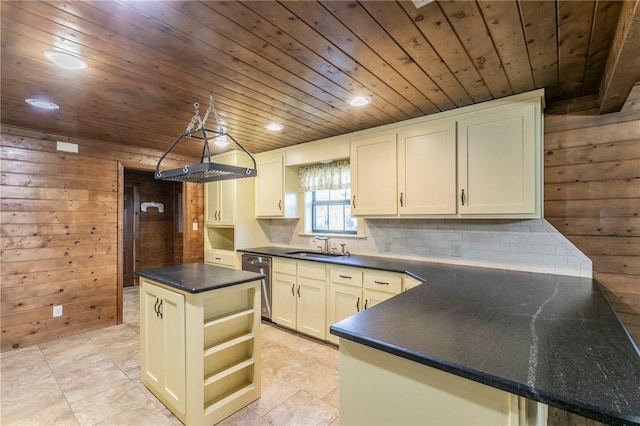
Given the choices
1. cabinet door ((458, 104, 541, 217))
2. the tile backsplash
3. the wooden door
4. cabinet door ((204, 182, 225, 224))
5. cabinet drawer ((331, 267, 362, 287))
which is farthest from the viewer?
the wooden door

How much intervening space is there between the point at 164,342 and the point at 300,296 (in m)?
1.56

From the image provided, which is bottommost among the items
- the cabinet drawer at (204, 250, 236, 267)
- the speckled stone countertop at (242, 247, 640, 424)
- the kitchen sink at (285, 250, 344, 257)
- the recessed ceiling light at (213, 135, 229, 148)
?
the cabinet drawer at (204, 250, 236, 267)

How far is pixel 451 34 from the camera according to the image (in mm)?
1589

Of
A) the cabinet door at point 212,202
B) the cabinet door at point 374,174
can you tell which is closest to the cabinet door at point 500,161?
the cabinet door at point 374,174

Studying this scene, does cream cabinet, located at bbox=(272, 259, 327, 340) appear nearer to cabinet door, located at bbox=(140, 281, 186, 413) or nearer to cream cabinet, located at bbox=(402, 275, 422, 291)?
cream cabinet, located at bbox=(402, 275, 422, 291)

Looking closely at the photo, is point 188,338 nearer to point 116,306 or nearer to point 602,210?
point 116,306

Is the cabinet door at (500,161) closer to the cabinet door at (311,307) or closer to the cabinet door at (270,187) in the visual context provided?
the cabinet door at (311,307)

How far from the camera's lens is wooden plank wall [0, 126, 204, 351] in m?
3.12

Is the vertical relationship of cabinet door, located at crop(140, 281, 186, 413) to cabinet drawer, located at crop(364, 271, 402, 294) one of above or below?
below

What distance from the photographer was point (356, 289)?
293cm

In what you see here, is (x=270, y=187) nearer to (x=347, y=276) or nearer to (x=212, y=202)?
(x=212, y=202)

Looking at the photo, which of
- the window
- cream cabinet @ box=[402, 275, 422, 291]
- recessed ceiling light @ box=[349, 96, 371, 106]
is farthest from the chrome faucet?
recessed ceiling light @ box=[349, 96, 371, 106]

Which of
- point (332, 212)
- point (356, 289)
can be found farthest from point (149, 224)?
point (356, 289)

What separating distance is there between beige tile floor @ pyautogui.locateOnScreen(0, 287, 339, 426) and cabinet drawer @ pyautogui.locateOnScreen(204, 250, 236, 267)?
126 cm
